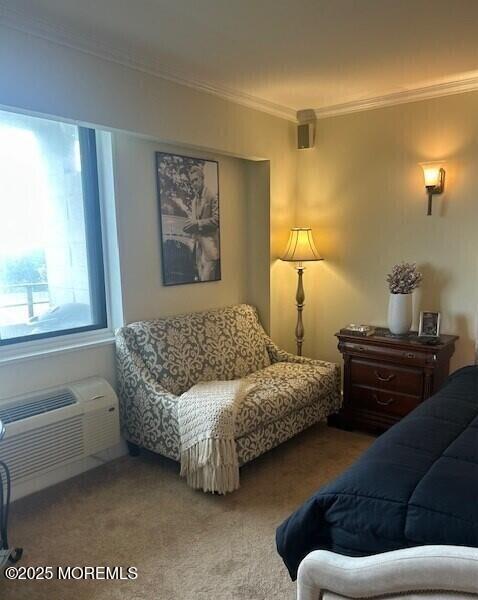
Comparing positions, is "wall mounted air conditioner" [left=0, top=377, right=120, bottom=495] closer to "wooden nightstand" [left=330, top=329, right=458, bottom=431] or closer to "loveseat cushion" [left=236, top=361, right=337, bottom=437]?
"loveseat cushion" [left=236, top=361, right=337, bottom=437]

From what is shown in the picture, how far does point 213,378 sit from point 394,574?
227 centimetres

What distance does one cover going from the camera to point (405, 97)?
3408 millimetres

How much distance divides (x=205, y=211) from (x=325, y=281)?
1244 mm

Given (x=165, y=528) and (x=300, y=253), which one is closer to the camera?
(x=165, y=528)

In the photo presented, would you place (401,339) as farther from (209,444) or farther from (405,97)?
(405,97)

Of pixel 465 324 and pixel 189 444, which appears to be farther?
pixel 465 324

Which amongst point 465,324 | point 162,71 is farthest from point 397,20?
point 465,324

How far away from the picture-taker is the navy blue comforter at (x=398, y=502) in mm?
1297

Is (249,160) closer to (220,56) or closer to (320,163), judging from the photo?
(320,163)

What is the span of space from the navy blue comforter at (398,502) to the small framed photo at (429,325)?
1569 millimetres

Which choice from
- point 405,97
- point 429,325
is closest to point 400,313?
point 429,325

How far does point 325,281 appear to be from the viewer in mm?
4023

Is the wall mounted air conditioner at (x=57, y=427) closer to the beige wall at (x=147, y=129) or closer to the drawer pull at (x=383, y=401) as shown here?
the beige wall at (x=147, y=129)

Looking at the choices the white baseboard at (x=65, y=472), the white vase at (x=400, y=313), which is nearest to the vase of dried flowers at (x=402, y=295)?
the white vase at (x=400, y=313)
